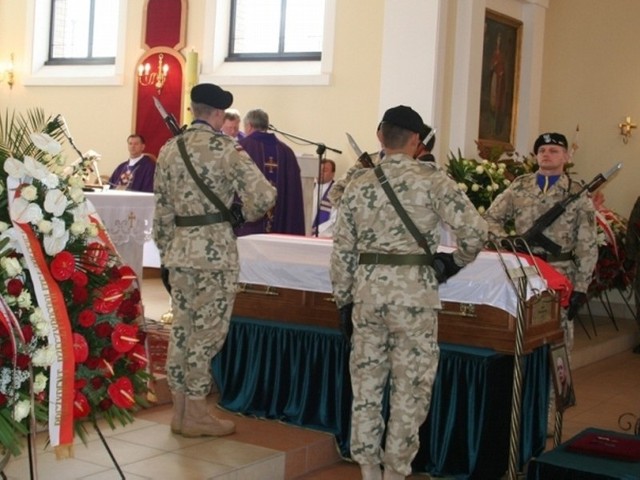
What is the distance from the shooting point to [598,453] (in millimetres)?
4668

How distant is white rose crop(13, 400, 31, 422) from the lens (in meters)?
2.71

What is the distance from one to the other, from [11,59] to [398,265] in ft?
34.7

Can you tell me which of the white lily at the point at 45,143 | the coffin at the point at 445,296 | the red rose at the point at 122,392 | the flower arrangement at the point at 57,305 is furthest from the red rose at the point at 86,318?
the coffin at the point at 445,296

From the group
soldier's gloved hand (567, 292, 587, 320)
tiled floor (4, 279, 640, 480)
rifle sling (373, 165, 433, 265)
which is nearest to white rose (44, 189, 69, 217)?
tiled floor (4, 279, 640, 480)

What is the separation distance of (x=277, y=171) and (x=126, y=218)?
132 centimetres

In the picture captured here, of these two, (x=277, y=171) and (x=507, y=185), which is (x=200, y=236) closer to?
(x=277, y=171)

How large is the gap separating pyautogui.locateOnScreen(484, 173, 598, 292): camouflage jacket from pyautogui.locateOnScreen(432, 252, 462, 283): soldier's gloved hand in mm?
1463

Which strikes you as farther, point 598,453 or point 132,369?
point 598,453

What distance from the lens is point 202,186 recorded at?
16.3 ft

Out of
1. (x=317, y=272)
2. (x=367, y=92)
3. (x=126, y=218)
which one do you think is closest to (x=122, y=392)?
(x=317, y=272)

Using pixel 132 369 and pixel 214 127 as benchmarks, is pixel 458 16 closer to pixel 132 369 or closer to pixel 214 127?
pixel 214 127

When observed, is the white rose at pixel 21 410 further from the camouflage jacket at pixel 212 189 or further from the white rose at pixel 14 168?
the camouflage jacket at pixel 212 189

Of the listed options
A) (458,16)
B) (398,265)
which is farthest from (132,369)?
(458,16)

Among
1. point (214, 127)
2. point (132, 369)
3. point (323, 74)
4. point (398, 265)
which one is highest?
point (323, 74)
